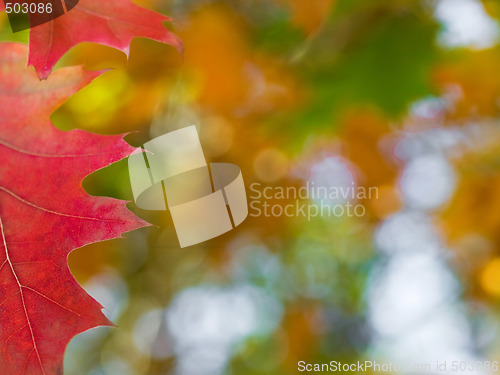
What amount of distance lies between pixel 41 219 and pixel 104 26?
27 cm

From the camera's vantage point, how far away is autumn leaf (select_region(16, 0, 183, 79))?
570 mm

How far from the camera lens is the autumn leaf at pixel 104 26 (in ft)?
1.87

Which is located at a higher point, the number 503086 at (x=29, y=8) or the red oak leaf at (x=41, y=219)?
the number 503086 at (x=29, y=8)

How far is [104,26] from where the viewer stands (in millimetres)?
617

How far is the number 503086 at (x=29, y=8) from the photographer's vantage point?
22.2 inches

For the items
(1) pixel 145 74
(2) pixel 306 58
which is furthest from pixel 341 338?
(1) pixel 145 74

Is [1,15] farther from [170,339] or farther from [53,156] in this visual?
[170,339]

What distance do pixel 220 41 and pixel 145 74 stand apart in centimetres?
22

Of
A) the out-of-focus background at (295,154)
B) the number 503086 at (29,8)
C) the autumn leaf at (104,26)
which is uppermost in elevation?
the number 503086 at (29,8)

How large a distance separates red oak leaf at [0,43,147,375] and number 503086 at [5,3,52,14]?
7 cm

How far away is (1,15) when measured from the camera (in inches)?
31.8

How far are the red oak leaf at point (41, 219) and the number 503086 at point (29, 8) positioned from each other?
0.22 feet

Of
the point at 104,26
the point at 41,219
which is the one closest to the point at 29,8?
the point at 104,26

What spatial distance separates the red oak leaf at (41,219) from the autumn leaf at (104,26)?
5 cm
